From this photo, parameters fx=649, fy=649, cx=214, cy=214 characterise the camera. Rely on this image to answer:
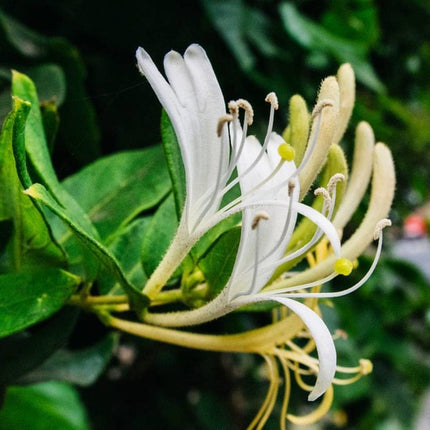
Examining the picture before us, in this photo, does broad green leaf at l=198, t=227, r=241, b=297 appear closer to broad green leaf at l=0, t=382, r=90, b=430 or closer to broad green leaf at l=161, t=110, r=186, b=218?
broad green leaf at l=161, t=110, r=186, b=218

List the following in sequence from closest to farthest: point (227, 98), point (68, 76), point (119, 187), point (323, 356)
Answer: point (323, 356) < point (119, 187) < point (68, 76) < point (227, 98)

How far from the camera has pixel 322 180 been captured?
50 centimetres

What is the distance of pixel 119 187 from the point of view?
63cm

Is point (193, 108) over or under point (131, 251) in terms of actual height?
over

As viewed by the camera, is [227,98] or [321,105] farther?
[227,98]

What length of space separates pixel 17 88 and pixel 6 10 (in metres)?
0.45

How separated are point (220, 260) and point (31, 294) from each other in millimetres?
135

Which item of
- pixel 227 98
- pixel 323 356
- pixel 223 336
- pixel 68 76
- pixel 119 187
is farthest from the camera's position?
pixel 227 98

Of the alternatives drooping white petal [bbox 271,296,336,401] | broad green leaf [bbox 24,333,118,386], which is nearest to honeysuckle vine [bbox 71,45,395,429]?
drooping white petal [bbox 271,296,336,401]

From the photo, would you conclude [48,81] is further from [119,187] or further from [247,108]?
[247,108]

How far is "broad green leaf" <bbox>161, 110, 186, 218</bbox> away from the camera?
1.52 ft

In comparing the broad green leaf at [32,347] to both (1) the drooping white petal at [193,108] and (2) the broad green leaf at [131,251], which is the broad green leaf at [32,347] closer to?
(2) the broad green leaf at [131,251]

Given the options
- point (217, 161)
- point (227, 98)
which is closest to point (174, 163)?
A: point (217, 161)

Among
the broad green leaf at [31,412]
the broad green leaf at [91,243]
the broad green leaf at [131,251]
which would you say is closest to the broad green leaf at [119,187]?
the broad green leaf at [131,251]
